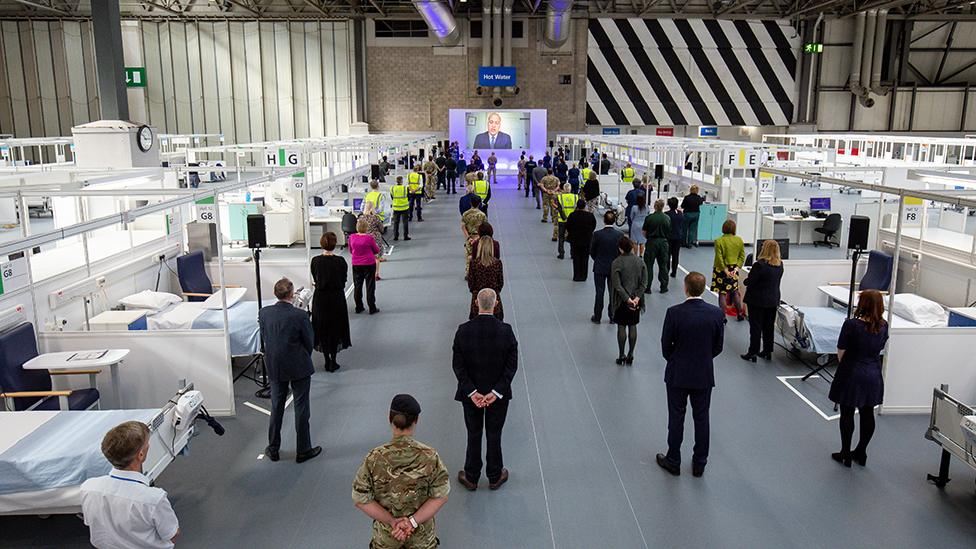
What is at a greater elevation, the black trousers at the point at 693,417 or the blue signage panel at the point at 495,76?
the blue signage panel at the point at 495,76

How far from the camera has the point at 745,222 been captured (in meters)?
13.0

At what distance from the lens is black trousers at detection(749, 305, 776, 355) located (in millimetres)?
6941

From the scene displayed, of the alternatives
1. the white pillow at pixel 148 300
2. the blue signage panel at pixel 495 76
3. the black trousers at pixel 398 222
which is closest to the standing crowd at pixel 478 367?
the white pillow at pixel 148 300

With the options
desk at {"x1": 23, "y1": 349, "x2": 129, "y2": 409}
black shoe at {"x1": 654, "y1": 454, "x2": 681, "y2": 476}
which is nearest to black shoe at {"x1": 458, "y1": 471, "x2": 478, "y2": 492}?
black shoe at {"x1": 654, "y1": 454, "x2": 681, "y2": 476}

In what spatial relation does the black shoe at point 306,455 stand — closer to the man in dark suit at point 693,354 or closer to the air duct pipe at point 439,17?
the man in dark suit at point 693,354

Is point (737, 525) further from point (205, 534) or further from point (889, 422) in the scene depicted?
point (205, 534)

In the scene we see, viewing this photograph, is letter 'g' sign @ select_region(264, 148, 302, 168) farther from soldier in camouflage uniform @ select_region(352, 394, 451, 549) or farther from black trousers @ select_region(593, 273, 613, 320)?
soldier in camouflage uniform @ select_region(352, 394, 451, 549)

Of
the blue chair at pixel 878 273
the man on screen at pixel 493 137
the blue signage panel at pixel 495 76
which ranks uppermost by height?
the blue signage panel at pixel 495 76

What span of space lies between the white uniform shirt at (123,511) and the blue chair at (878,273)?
24.3ft

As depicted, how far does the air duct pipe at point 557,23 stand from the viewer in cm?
2196

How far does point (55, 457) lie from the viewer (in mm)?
3764

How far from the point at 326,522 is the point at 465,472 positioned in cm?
94

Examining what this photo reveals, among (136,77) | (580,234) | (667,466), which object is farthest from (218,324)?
(136,77)

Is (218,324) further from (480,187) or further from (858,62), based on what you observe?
(858,62)
